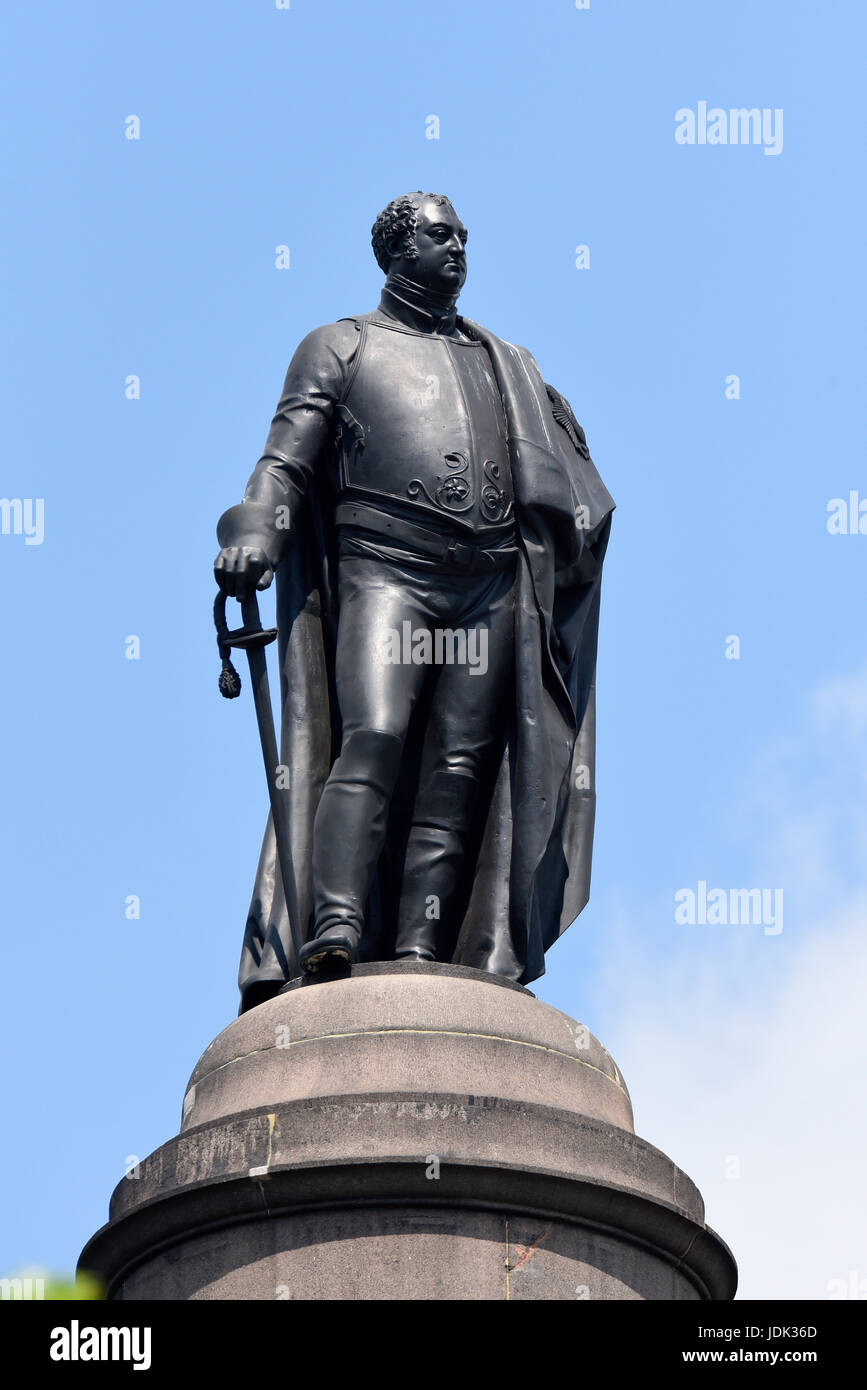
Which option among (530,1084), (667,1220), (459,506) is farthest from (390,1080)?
(459,506)

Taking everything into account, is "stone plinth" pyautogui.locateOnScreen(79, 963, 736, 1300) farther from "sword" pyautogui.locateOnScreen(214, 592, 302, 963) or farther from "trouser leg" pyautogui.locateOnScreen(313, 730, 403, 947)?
"sword" pyautogui.locateOnScreen(214, 592, 302, 963)

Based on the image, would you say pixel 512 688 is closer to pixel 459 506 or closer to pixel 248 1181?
pixel 459 506

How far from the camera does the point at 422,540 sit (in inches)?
501

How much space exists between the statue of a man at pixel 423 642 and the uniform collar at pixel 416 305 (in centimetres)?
11

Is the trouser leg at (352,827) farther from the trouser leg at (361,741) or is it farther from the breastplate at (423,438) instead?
the breastplate at (423,438)

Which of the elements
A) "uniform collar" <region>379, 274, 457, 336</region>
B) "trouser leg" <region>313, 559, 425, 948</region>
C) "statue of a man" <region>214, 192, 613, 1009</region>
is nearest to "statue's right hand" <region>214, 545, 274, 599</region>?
"statue of a man" <region>214, 192, 613, 1009</region>

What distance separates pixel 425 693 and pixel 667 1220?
10.8 ft

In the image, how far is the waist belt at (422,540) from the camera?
1273cm

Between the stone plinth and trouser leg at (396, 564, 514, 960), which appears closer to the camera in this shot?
the stone plinth

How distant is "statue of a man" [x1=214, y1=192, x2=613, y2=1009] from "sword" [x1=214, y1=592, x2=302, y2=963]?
5cm

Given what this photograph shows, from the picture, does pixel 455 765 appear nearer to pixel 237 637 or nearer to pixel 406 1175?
pixel 237 637

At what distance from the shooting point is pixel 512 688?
1295 centimetres

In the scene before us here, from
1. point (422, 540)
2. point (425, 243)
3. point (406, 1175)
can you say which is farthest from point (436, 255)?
point (406, 1175)

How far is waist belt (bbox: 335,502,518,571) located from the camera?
41.8 ft
